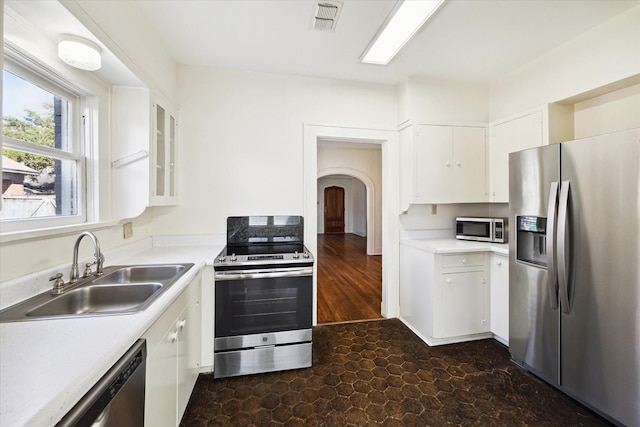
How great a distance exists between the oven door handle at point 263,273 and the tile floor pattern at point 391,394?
80 centimetres

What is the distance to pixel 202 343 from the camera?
211cm

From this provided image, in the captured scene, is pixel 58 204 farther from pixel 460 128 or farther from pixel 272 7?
pixel 460 128

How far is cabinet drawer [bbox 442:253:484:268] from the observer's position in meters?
2.58

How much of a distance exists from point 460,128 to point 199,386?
3.40m

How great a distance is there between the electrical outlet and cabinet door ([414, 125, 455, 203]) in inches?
104

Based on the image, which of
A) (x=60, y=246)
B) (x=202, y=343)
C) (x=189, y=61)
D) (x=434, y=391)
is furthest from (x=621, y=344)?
(x=189, y=61)

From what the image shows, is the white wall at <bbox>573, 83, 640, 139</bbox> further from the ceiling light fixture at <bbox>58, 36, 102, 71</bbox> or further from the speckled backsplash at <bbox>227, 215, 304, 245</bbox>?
the ceiling light fixture at <bbox>58, 36, 102, 71</bbox>

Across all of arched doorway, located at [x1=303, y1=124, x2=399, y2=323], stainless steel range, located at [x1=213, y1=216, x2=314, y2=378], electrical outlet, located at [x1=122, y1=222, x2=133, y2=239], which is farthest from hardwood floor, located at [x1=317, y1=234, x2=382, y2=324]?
electrical outlet, located at [x1=122, y1=222, x2=133, y2=239]

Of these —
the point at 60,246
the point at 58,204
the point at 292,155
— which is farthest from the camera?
the point at 292,155

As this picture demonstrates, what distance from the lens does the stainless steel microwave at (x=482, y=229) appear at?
2.71 metres

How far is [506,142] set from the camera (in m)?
2.80

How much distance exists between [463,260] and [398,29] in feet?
6.80

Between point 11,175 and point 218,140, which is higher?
point 218,140

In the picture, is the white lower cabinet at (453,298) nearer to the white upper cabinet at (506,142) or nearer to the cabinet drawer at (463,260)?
the cabinet drawer at (463,260)
